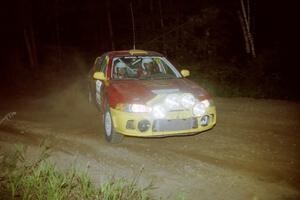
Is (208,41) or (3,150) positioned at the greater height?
(208,41)

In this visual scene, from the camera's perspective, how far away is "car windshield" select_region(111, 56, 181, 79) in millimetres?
7805

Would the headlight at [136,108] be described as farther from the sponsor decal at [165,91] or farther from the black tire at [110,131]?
Result: the black tire at [110,131]

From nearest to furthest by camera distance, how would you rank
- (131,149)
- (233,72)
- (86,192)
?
(86,192) → (131,149) → (233,72)

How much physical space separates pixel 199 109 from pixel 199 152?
0.75 m

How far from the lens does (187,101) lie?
6.55 metres

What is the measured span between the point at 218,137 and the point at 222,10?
484 inches

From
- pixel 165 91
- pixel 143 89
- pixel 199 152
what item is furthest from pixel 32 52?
pixel 199 152

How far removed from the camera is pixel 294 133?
7.30m

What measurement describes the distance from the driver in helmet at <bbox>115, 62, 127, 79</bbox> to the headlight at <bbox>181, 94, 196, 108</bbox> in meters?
1.68

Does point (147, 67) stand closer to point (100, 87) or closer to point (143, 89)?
point (100, 87)

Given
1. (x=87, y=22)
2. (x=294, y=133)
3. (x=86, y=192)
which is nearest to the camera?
(x=86, y=192)

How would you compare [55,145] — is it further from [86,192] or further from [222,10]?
[222,10]

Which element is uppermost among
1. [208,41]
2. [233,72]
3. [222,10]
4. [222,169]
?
[222,10]

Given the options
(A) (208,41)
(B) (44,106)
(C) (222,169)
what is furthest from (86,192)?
(A) (208,41)
